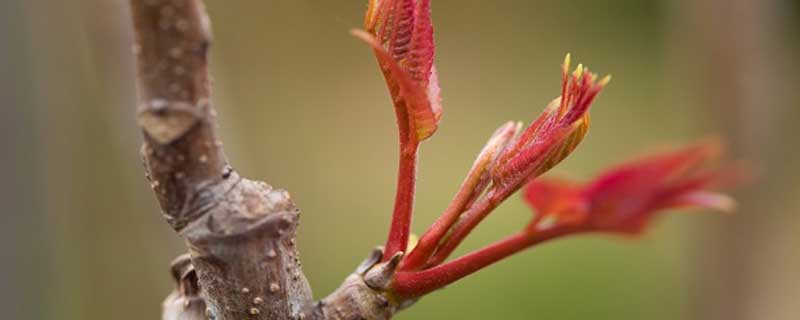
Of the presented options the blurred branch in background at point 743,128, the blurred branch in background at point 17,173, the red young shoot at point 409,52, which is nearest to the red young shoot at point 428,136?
the red young shoot at point 409,52

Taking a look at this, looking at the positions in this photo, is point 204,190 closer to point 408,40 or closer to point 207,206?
point 207,206

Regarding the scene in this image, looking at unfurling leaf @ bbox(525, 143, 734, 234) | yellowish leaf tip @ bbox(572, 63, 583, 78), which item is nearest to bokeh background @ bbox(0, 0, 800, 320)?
unfurling leaf @ bbox(525, 143, 734, 234)

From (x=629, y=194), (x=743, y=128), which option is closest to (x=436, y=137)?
(x=743, y=128)

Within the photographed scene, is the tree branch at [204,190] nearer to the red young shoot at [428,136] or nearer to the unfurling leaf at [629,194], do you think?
the red young shoot at [428,136]

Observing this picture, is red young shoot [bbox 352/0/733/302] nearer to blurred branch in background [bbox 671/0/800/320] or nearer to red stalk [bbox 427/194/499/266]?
red stalk [bbox 427/194/499/266]

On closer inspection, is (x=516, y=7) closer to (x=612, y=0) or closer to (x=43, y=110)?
(x=612, y=0)

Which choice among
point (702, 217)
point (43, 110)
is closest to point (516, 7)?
point (702, 217)
